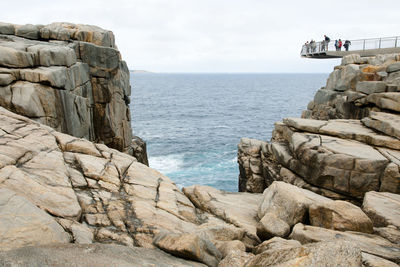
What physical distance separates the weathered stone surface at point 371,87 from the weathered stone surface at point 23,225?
24.4 meters

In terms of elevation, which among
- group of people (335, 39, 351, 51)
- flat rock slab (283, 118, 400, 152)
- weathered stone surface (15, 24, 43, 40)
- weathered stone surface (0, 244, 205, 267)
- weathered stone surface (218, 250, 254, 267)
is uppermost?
group of people (335, 39, 351, 51)

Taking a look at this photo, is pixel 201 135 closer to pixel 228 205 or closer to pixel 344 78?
pixel 344 78

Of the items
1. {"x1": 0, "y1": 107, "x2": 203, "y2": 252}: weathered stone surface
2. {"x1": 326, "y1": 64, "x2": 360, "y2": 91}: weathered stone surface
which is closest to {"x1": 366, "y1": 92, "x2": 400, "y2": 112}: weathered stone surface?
{"x1": 326, "y1": 64, "x2": 360, "y2": 91}: weathered stone surface

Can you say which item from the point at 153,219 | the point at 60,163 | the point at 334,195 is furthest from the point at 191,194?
the point at 334,195

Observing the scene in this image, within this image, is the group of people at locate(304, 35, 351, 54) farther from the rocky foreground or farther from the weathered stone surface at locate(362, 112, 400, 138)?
the rocky foreground

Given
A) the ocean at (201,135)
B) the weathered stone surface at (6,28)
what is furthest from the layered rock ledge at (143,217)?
the ocean at (201,135)

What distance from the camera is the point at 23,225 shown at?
7.16 meters

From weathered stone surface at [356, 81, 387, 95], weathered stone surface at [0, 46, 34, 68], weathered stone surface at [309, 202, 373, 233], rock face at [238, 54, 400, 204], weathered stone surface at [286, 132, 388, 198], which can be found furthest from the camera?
weathered stone surface at [356, 81, 387, 95]

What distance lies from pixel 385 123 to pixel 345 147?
370 centimetres

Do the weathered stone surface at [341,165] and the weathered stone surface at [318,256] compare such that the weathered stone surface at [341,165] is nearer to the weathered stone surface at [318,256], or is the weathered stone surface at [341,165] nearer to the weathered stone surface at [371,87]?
the weathered stone surface at [371,87]

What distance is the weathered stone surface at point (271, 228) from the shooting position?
36.2 feet

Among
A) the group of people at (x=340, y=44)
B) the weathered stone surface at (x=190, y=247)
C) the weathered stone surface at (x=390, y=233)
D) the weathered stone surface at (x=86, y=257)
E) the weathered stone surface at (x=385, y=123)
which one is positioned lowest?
the weathered stone surface at (x=390, y=233)

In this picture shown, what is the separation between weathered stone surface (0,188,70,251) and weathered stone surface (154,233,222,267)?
99.6 inches

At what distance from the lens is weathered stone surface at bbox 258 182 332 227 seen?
12.0 metres
